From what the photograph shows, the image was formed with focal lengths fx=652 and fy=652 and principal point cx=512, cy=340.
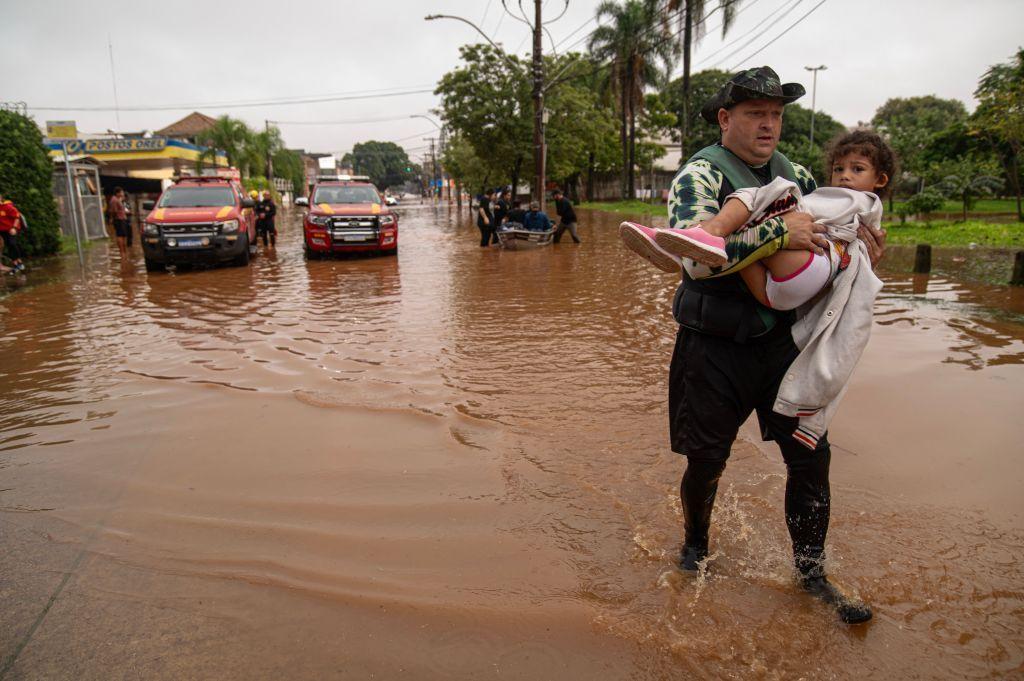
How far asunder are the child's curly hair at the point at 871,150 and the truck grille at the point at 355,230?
1304 centimetres

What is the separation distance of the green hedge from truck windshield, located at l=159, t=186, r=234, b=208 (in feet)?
13.7

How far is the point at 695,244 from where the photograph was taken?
201 cm

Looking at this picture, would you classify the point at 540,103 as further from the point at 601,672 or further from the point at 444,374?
the point at 601,672

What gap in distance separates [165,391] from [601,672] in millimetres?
4540

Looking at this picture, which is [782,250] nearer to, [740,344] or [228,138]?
[740,344]

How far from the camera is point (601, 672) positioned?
2240 mm

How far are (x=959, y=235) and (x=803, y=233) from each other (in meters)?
18.8

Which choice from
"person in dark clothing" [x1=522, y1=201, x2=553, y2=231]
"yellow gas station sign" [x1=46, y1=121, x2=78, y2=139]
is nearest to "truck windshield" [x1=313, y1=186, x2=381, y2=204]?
"person in dark clothing" [x1=522, y1=201, x2=553, y2=231]

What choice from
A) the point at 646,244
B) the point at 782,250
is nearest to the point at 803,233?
the point at 782,250

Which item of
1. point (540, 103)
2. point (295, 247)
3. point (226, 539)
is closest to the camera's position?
point (226, 539)

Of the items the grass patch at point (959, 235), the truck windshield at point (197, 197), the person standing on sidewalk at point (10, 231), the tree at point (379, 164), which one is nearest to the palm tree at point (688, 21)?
the grass patch at point (959, 235)

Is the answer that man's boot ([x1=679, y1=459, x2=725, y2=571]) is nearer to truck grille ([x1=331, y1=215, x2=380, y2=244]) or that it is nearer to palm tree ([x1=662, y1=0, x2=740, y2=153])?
truck grille ([x1=331, y1=215, x2=380, y2=244])

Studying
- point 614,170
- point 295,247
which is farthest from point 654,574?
point 614,170

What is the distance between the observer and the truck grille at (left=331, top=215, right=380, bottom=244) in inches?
571
